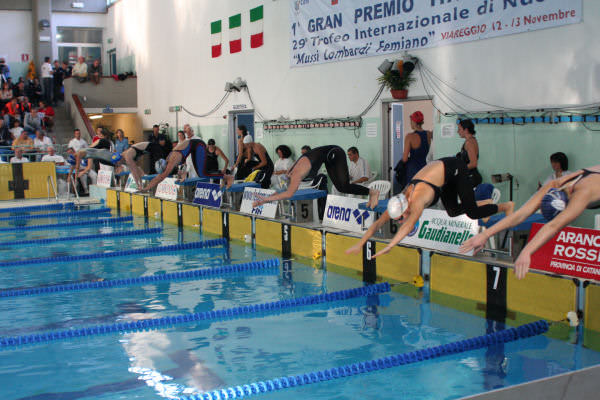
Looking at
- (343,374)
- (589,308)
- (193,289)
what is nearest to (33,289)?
(193,289)

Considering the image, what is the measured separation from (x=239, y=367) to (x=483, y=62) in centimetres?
579

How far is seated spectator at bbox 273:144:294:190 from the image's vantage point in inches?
399

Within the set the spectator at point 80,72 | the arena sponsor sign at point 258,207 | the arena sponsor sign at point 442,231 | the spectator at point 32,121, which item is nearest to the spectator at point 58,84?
the spectator at point 80,72

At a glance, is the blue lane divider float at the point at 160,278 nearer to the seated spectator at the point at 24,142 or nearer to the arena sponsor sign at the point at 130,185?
the arena sponsor sign at the point at 130,185

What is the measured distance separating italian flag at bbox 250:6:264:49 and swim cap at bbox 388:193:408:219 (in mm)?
9713

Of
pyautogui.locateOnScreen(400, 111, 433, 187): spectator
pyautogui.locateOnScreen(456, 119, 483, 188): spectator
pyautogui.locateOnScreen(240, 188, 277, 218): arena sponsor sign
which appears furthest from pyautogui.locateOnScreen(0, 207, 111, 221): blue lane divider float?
pyautogui.locateOnScreen(456, 119, 483, 188): spectator

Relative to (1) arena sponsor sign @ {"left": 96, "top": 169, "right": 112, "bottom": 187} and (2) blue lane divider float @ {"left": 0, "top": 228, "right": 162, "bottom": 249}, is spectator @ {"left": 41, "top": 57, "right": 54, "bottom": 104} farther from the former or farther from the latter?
(2) blue lane divider float @ {"left": 0, "top": 228, "right": 162, "bottom": 249}

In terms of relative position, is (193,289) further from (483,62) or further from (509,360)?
(483,62)

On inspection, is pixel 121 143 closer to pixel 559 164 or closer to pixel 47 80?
pixel 47 80

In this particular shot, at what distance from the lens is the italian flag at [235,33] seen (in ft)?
48.1

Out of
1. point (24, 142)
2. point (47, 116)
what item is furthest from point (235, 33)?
point (47, 116)

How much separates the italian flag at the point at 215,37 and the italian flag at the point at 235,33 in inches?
23.4

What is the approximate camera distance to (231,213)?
10148mm

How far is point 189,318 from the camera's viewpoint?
574 cm
